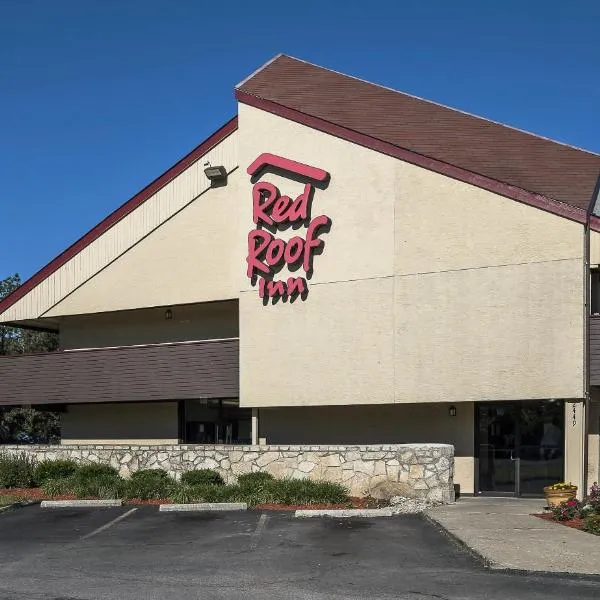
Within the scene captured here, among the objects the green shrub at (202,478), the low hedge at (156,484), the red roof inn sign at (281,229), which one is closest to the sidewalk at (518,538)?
the low hedge at (156,484)

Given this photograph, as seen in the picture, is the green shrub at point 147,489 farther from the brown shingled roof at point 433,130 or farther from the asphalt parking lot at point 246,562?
the brown shingled roof at point 433,130

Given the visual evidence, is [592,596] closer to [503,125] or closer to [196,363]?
[196,363]

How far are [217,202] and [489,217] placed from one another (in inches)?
339

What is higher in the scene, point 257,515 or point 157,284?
point 157,284

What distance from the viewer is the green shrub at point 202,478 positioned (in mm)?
22391

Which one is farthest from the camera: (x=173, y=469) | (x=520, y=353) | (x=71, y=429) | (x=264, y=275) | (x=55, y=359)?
(x=71, y=429)

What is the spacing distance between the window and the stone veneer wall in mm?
4274

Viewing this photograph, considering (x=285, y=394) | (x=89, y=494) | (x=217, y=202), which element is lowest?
(x=89, y=494)

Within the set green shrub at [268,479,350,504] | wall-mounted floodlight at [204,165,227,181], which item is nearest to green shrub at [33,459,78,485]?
green shrub at [268,479,350,504]

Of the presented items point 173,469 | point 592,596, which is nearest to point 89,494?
point 173,469

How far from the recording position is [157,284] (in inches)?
1096

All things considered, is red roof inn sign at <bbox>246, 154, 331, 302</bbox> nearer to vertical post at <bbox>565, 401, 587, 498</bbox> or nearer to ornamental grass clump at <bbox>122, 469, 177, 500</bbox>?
ornamental grass clump at <bbox>122, 469, 177, 500</bbox>

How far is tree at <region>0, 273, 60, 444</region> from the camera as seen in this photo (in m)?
50.0

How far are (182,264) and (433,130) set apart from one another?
838 cm
